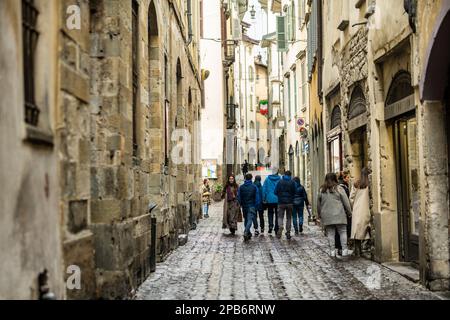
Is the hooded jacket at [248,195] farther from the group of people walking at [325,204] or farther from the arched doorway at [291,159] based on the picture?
the arched doorway at [291,159]

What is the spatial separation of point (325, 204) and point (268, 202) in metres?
5.60

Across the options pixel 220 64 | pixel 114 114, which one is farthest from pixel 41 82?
pixel 220 64

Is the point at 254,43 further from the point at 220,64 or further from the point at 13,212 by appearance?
the point at 13,212

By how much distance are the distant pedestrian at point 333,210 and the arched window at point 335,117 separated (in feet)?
14.7

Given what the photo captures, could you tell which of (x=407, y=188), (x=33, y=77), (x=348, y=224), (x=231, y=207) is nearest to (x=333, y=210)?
(x=348, y=224)

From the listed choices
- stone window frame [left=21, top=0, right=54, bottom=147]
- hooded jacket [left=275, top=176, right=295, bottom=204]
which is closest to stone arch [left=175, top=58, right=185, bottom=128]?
hooded jacket [left=275, top=176, right=295, bottom=204]

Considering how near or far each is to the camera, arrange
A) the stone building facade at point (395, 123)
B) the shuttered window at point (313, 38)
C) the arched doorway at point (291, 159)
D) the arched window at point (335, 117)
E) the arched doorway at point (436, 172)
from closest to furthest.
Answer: the arched doorway at point (436, 172), the stone building facade at point (395, 123), the arched window at point (335, 117), the shuttered window at point (313, 38), the arched doorway at point (291, 159)

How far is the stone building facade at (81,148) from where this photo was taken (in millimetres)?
4625

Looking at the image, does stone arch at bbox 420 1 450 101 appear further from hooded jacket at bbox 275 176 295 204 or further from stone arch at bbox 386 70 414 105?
hooded jacket at bbox 275 176 295 204

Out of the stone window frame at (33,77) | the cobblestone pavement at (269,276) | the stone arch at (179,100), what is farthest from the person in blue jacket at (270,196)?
the stone window frame at (33,77)

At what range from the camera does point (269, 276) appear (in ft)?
32.2

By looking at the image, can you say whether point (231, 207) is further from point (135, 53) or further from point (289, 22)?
point (289, 22)
